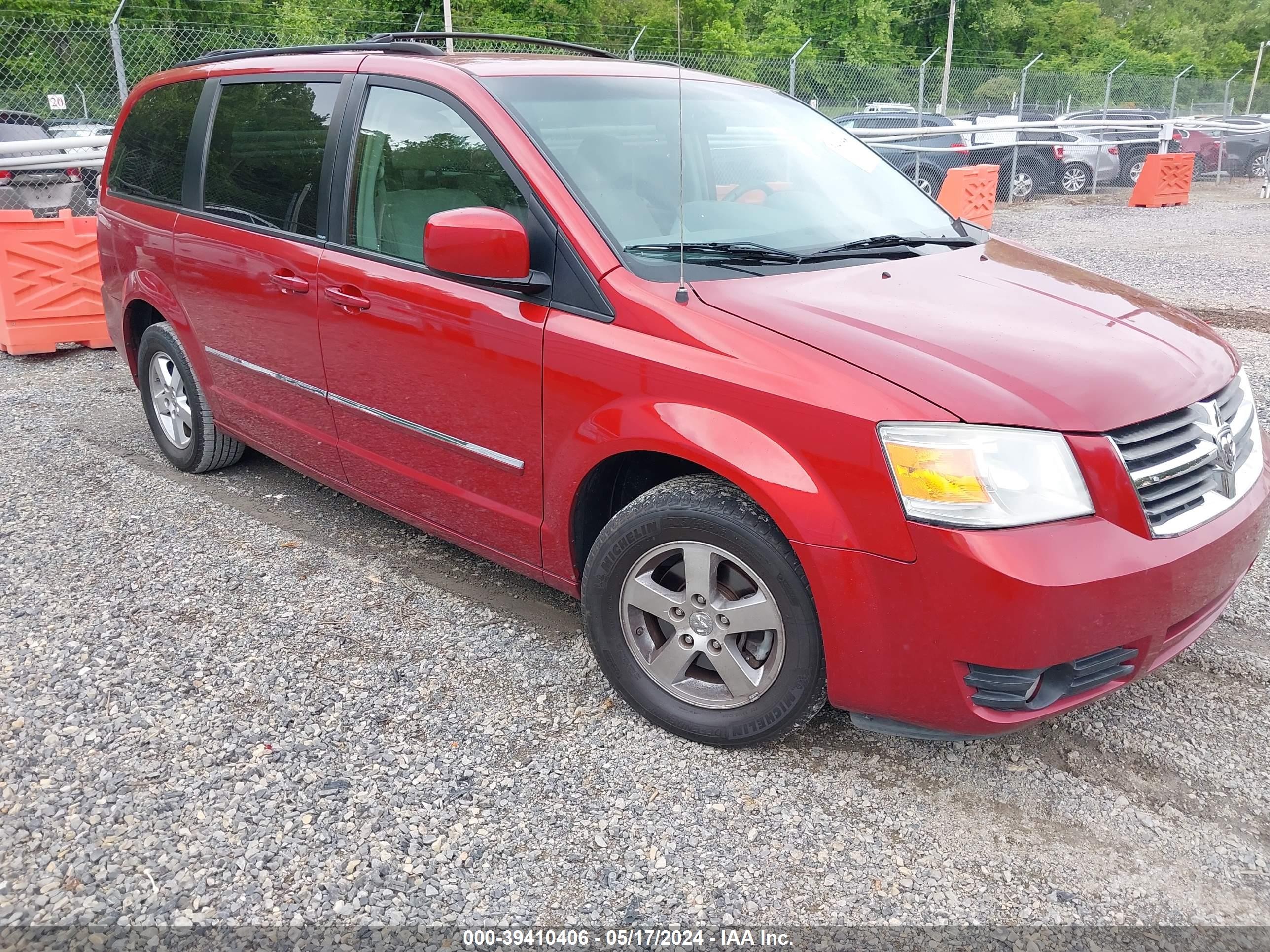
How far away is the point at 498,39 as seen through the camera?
4023 millimetres

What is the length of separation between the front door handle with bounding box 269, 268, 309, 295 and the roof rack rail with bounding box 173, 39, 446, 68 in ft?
2.81

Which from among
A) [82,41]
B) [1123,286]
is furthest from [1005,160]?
[1123,286]

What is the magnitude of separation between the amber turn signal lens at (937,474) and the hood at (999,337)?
10 cm

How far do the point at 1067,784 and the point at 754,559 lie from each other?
105cm

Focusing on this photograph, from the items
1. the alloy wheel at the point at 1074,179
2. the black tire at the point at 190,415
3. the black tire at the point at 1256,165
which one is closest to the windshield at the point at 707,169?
the black tire at the point at 190,415

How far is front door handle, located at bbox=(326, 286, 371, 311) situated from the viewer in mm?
3428

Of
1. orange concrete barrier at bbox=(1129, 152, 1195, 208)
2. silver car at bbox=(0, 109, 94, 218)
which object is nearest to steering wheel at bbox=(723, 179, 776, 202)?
silver car at bbox=(0, 109, 94, 218)

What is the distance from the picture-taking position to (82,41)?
15117 mm

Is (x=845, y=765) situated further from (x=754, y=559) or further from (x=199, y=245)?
(x=199, y=245)

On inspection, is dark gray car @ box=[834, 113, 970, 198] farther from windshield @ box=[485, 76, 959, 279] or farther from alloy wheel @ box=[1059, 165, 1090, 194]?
windshield @ box=[485, 76, 959, 279]

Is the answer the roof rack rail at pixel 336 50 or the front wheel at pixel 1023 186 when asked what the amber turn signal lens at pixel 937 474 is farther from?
the front wheel at pixel 1023 186

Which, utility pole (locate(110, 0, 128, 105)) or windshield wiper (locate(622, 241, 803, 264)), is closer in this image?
windshield wiper (locate(622, 241, 803, 264))

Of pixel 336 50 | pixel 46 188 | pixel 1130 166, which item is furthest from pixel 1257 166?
pixel 336 50

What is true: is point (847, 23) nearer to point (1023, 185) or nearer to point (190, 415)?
point (1023, 185)
